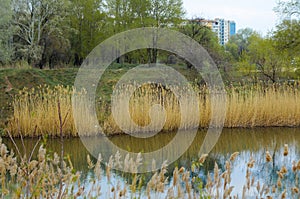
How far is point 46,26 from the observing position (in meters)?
25.0

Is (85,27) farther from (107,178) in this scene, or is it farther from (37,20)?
(107,178)

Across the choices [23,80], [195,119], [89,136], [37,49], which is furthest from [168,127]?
[37,49]

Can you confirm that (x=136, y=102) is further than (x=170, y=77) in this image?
No

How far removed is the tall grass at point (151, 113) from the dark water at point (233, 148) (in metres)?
0.30

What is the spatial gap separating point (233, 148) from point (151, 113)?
2.03 meters

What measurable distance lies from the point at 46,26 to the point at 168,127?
18.7 metres

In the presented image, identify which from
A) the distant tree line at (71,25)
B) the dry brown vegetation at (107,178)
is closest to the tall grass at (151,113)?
the dry brown vegetation at (107,178)

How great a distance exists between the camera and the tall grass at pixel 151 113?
772 centimetres

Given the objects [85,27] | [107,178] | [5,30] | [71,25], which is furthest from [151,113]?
[71,25]

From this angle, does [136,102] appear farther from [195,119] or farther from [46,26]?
[46,26]

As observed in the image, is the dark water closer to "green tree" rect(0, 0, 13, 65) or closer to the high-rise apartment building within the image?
the high-rise apartment building

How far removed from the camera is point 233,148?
686cm

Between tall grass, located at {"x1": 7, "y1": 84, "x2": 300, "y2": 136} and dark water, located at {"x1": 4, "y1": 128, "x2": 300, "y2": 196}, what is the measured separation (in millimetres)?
300

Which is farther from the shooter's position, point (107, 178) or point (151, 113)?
point (151, 113)
